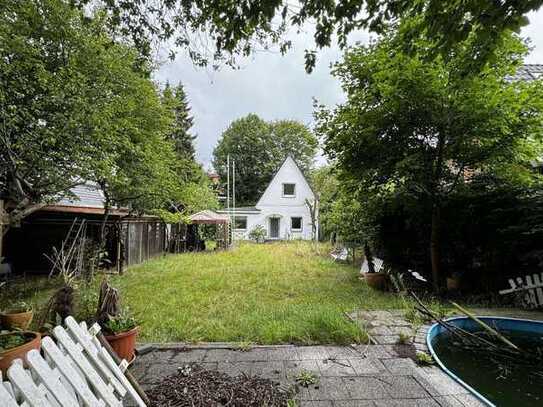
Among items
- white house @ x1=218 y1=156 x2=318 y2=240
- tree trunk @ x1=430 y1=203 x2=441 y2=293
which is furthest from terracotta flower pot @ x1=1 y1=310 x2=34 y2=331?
white house @ x1=218 y1=156 x2=318 y2=240

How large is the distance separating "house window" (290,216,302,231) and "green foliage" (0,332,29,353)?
20.1 meters

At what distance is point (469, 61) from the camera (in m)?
2.75

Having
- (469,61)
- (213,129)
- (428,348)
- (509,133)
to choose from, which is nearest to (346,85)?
(509,133)

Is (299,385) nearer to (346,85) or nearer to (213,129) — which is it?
(346,85)

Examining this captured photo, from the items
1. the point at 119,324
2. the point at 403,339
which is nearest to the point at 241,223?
the point at 403,339

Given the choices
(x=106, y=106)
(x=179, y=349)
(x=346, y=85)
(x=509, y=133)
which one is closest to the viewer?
(x=179, y=349)

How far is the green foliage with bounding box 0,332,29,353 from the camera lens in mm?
2846

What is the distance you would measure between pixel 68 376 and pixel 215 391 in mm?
1252

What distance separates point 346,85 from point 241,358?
5718mm

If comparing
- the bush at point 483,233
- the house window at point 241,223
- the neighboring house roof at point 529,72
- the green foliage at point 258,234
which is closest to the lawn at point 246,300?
the bush at point 483,233

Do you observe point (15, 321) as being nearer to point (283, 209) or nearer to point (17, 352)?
point (17, 352)

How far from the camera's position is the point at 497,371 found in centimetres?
339

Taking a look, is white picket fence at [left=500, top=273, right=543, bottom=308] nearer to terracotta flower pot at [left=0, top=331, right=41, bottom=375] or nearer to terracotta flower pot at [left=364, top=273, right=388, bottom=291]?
terracotta flower pot at [left=364, top=273, right=388, bottom=291]

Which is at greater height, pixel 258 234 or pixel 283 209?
pixel 283 209
